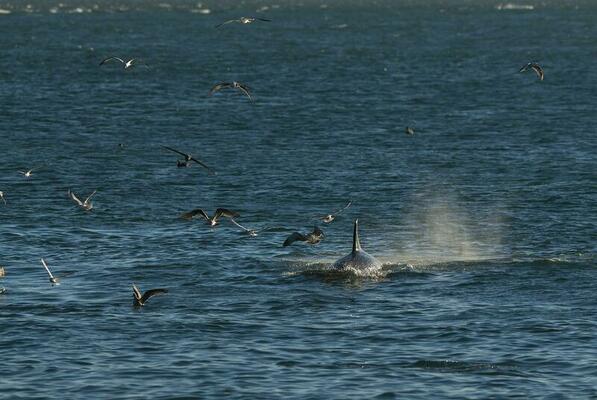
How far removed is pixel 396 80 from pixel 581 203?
3186 inches

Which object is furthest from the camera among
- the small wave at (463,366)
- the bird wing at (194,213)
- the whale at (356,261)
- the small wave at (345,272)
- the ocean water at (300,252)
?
the whale at (356,261)

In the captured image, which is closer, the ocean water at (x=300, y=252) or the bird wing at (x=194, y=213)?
the ocean water at (x=300, y=252)

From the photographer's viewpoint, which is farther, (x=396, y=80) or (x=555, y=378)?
(x=396, y=80)

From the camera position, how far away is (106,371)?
41.6 meters

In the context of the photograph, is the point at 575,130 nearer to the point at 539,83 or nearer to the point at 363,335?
the point at 539,83

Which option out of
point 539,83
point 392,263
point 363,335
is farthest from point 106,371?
point 539,83

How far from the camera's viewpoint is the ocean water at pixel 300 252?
137 feet

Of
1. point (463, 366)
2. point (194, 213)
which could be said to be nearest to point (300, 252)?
point (194, 213)

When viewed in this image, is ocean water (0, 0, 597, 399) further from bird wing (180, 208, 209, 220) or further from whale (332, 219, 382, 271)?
bird wing (180, 208, 209, 220)

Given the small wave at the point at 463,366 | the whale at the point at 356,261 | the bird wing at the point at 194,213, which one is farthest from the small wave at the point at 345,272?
the small wave at the point at 463,366

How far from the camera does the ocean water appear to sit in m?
41.8

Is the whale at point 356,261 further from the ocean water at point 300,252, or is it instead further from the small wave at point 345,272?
the ocean water at point 300,252

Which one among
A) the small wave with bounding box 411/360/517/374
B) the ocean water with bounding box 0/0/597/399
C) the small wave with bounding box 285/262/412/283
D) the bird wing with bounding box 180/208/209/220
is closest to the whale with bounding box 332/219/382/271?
the small wave with bounding box 285/262/412/283

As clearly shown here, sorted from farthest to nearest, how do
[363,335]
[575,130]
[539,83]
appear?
[539,83] < [575,130] < [363,335]
